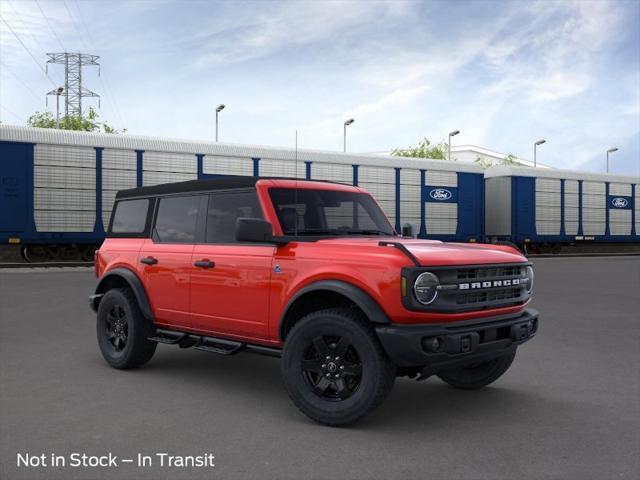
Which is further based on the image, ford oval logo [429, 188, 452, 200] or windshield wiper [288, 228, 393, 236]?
ford oval logo [429, 188, 452, 200]

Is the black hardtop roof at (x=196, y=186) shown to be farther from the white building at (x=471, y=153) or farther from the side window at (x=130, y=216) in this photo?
the white building at (x=471, y=153)

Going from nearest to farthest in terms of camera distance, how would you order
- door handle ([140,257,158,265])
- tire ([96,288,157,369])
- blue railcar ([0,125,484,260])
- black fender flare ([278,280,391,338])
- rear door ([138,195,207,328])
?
1. black fender flare ([278,280,391,338])
2. rear door ([138,195,207,328])
3. door handle ([140,257,158,265])
4. tire ([96,288,157,369])
5. blue railcar ([0,125,484,260])

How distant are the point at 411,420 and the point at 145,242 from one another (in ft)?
11.0

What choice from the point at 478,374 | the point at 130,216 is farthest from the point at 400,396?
the point at 130,216

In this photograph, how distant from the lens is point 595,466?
392 cm

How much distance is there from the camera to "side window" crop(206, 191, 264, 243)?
567cm

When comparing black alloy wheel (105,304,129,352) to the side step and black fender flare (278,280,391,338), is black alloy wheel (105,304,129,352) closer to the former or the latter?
the side step

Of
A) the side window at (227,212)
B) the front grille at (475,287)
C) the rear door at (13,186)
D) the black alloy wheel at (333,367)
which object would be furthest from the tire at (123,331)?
the rear door at (13,186)

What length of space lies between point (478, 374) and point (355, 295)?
189 cm

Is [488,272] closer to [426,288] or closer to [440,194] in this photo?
[426,288]

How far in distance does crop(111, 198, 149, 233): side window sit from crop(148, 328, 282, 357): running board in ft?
3.91

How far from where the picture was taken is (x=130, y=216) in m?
7.02

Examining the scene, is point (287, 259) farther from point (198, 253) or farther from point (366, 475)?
point (366, 475)

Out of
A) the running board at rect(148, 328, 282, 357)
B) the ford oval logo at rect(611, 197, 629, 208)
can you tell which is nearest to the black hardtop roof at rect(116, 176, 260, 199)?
the running board at rect(148, 328, 282, 357)
